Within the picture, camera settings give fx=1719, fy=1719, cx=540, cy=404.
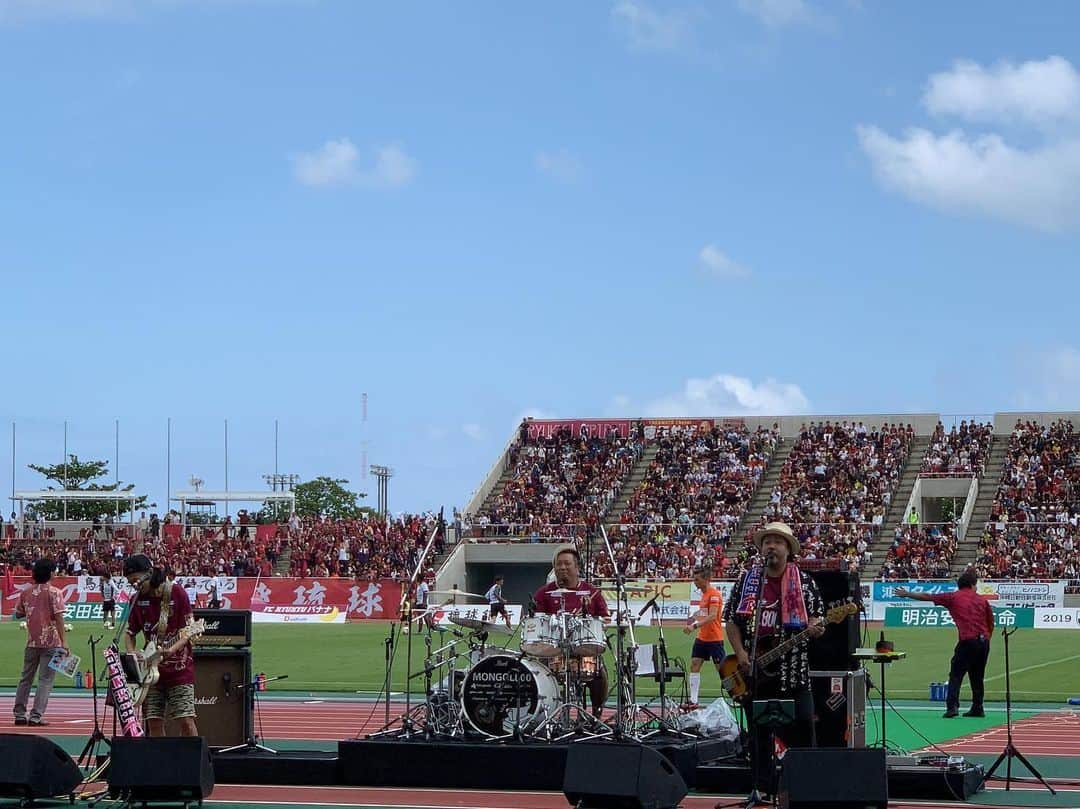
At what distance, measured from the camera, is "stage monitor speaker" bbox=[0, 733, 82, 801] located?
11.6 meters

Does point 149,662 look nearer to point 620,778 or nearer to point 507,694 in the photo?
point 507,694

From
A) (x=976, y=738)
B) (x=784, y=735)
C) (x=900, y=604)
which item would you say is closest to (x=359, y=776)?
(x=784, y=735)

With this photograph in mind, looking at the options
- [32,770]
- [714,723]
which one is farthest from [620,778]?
[32,770]

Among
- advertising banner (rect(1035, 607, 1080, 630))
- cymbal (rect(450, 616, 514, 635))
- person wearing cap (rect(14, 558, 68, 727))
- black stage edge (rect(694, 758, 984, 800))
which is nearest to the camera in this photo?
black stage edge (rect(694, 758, 984, 800))

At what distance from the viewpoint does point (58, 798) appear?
39.9 ft

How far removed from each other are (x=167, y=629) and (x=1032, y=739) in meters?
8.59

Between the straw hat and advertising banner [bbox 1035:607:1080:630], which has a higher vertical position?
the straw hat

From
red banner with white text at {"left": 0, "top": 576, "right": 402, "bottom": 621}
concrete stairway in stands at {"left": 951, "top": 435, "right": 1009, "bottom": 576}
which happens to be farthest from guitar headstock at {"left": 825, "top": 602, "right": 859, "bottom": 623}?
concrete stairway in stands at {"left": 951, "top": 435, "right": 1009, "bottom": 576}

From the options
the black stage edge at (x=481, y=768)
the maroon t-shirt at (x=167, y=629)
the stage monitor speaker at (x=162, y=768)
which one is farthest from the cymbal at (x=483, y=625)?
the stage monitor speaker at (x=162, y=768)

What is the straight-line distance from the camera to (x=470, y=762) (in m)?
12.8

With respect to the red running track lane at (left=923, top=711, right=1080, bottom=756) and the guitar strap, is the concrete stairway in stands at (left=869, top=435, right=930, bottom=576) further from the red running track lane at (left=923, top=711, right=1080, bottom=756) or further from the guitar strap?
the guitar strap

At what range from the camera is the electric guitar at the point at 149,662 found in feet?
40.2

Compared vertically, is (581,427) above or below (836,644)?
above

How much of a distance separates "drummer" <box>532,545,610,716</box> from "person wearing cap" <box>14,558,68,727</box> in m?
6.43
